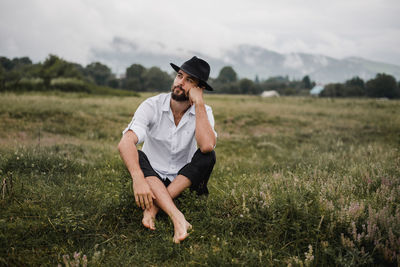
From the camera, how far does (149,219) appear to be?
359 centimetres

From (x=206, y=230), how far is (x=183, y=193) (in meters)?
0.78

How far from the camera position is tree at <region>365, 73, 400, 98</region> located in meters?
53.4

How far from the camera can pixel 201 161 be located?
406 centimetres

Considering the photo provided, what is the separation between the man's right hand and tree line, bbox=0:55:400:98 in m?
22.0

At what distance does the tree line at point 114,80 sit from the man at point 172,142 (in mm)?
21220

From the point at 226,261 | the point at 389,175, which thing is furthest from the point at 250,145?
the point at 226,261

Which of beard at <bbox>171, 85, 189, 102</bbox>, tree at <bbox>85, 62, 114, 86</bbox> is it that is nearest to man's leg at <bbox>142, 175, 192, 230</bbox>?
beard at <bbox>171, 85, 189, 102</bbox>

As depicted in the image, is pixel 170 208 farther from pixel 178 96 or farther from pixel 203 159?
pixel 178 96

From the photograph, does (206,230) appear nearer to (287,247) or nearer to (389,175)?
(287,247)

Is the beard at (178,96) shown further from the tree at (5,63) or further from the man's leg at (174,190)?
the tree at (5,63)

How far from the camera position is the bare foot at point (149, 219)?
350cm

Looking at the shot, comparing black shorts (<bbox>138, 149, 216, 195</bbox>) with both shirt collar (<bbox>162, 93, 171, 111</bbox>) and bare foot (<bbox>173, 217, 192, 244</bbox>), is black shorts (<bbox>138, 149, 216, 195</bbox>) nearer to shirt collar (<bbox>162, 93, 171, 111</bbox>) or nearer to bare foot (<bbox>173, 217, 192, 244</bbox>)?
bare foot (<bbox>173, 217, 192, 244</bbox>)

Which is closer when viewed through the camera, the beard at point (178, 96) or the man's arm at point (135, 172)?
the man's arm at point (135, 172)

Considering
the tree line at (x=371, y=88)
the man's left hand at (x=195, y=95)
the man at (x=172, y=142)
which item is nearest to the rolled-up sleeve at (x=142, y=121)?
the man at (x=172, y=142)
